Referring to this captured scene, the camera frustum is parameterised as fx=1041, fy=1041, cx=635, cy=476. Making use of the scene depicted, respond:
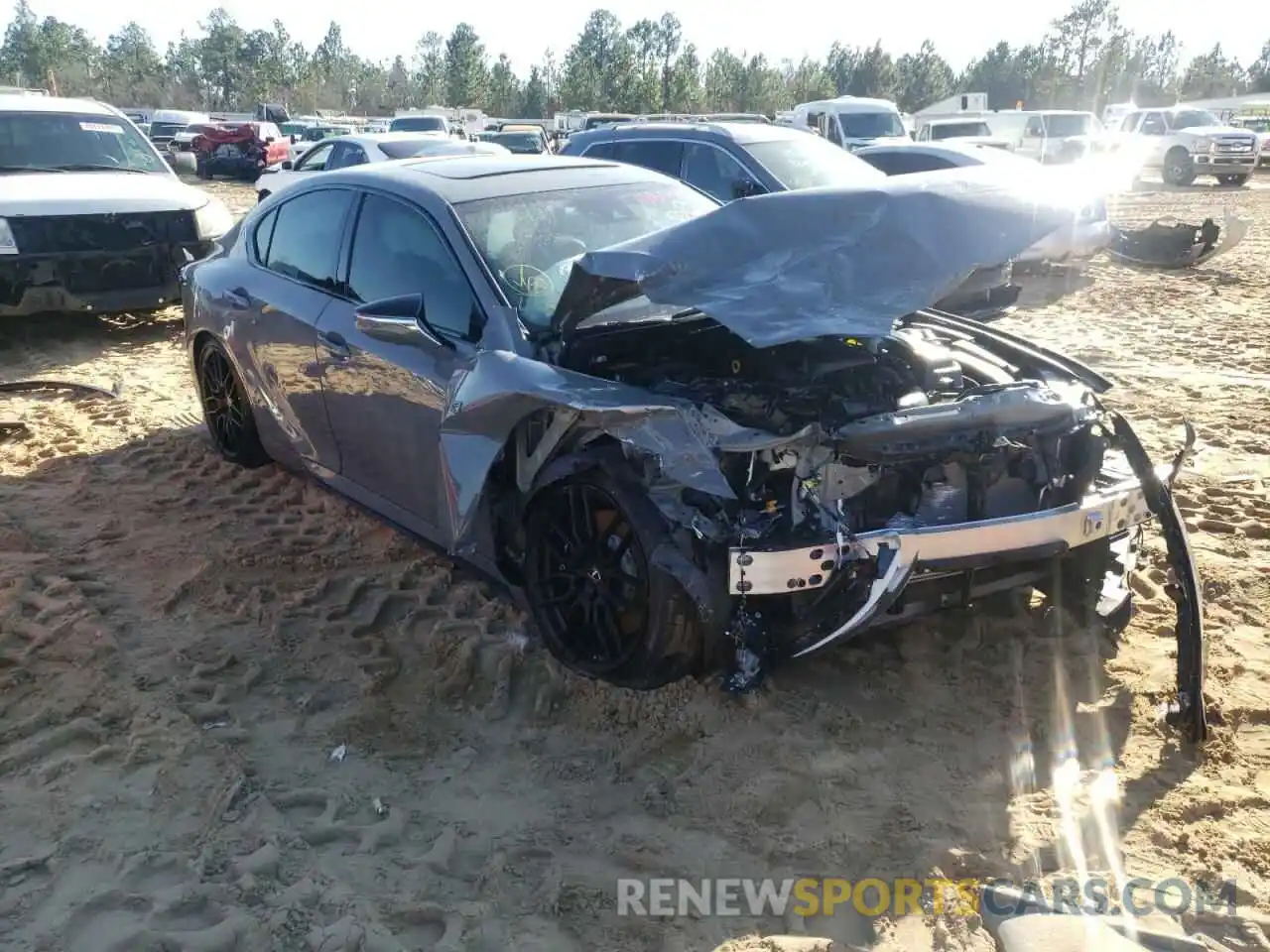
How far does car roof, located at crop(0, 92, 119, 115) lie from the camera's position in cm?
922

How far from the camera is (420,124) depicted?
2583 centimetres

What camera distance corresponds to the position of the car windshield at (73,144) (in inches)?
356

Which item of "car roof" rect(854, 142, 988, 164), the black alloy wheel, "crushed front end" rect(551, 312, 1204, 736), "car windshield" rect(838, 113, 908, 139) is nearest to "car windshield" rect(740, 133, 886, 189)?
"car roof" rect(854, 142, 988, 164)

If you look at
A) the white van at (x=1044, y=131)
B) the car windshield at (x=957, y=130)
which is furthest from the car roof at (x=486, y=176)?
the white van at (x=1044, y=131)

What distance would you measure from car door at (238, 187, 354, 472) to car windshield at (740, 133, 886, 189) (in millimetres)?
5434

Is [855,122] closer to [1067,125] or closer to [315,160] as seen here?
[315,160]

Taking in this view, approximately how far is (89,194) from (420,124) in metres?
18.5

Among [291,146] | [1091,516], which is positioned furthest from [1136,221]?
[291,146]

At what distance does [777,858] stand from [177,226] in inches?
315

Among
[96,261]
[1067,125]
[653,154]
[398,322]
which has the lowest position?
[96,261]

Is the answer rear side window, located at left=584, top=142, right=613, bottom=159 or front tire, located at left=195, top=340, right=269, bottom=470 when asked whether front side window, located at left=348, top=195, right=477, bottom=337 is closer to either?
front tire, located at left=195, top=340, right=269, bottom=470

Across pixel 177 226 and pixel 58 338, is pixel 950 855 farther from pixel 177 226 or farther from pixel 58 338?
pixel 58 338

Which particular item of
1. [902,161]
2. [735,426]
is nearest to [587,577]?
[735,426]

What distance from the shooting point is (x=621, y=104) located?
185 ft
